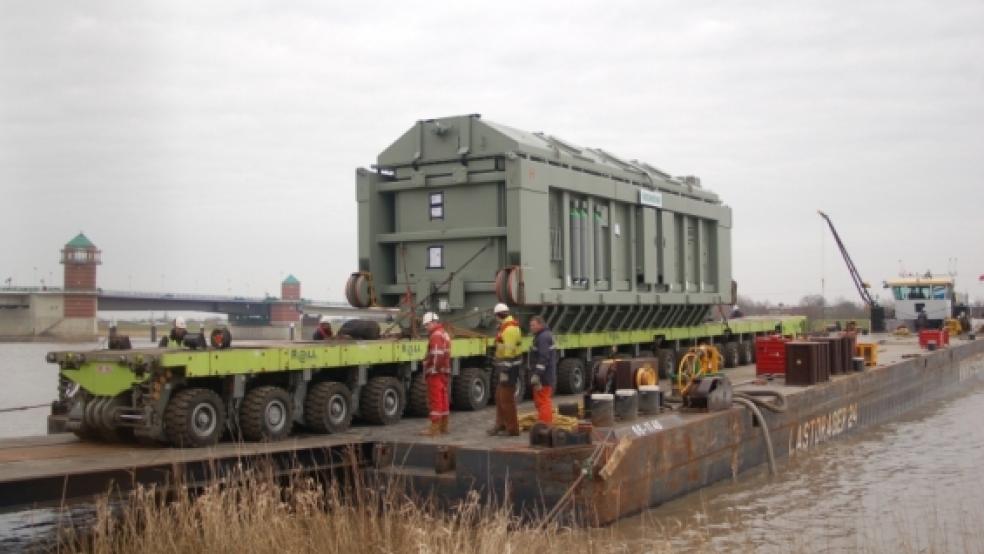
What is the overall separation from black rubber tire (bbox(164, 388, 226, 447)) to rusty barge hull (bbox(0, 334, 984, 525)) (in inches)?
7.5

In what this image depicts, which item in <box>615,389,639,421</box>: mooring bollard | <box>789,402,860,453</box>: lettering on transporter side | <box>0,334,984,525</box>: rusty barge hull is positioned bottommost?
<box>789,402,860,453</box>: lettering on transporter side

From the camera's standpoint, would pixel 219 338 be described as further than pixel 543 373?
No

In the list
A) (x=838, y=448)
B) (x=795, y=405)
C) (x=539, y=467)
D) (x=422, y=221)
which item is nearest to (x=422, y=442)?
(x=539, y=467)

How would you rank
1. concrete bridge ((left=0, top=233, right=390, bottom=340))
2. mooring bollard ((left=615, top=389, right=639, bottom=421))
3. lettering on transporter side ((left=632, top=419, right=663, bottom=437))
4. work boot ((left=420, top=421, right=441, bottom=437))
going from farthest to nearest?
concrete bridge ((left=0, top=233, right=390, bottom=340))
mooring bollard ((left=615, top=389, right=639, bottom=421))
work boot ((left=420, top=421, right=441, bottom=437))
lettering on transporter side ((left=632, top=419, right=663, bottom=437))

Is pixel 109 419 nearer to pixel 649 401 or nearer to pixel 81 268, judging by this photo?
pixel 649 401

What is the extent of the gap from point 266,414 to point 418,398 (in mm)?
3188

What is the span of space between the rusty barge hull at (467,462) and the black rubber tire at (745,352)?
402 inches

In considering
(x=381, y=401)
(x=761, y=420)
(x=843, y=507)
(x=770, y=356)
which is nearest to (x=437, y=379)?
(x=381, y=401)

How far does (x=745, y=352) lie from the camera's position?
25.0 meters

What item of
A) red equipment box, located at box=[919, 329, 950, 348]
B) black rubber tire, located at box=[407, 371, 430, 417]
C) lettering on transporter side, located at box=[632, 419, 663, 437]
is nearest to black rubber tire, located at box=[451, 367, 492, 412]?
black rubber tire, located at box=[407, 371, 430, 417]

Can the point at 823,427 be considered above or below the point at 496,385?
below

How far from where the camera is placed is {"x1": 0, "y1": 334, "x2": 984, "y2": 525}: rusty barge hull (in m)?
8.95

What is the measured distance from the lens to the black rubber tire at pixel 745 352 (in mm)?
24688

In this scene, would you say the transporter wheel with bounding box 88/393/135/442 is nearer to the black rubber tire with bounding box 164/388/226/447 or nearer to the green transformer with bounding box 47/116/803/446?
the green transformer with bounding box 47/116/803/446
